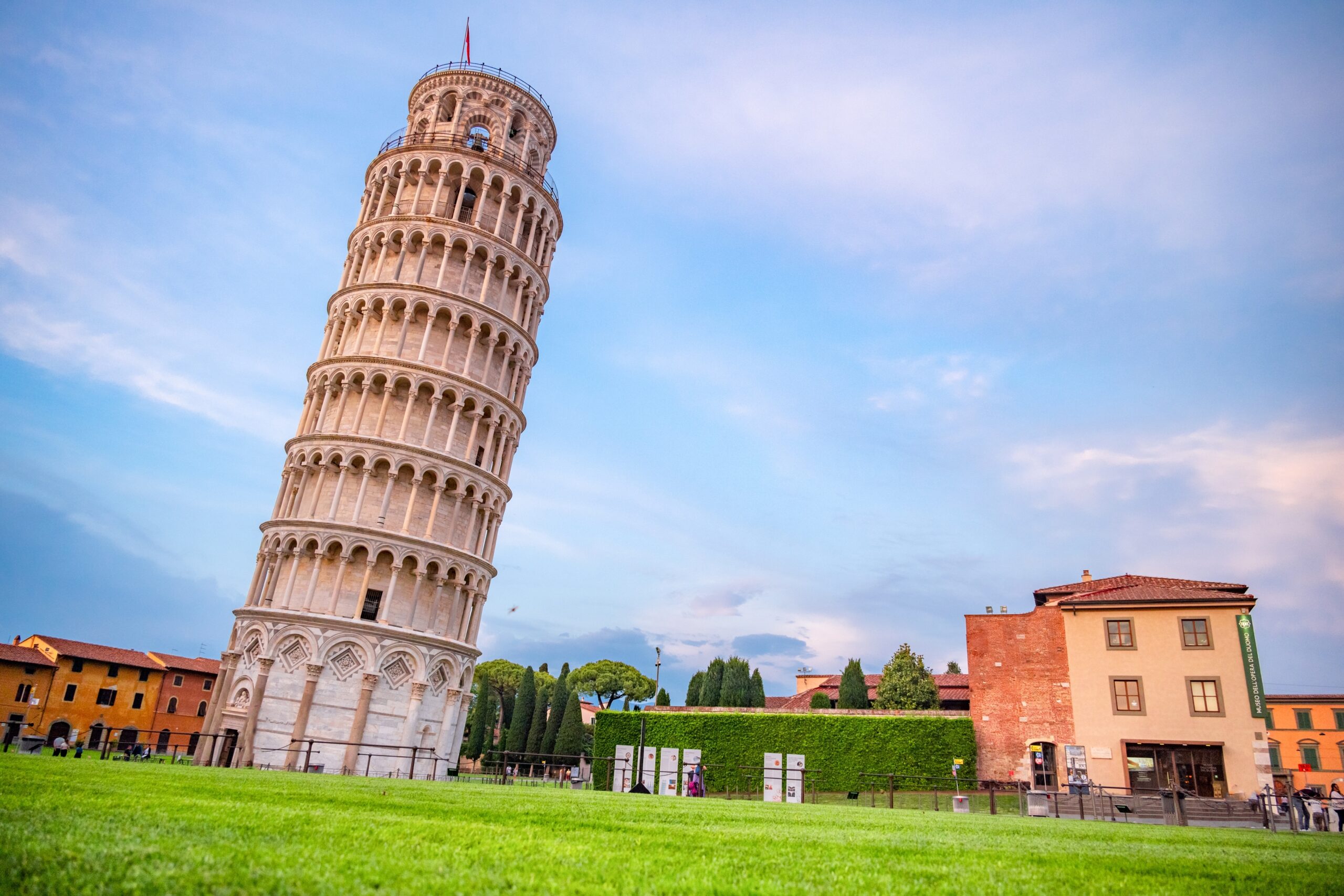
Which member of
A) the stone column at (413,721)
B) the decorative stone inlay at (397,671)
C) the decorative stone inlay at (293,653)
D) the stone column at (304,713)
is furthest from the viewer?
the decorative stone inlay at (397,671)

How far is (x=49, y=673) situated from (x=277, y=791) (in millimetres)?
67359

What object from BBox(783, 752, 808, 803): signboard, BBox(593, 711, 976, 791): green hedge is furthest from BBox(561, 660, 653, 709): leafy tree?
BBox(783, 752, 808, 803): signboard

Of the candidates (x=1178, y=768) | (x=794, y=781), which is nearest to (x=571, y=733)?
(x=794, y=781)

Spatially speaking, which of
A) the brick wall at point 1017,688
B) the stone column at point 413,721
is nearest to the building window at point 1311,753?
the brick wall at point 1017,688

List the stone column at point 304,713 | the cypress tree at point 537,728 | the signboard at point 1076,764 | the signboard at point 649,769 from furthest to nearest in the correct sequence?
the cypress tree at point 537,728 < the stone column at point 304,713 < the signboard at point 1076,764 < the signboard at point 649,769

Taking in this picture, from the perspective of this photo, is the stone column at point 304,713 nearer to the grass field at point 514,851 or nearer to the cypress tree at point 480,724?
the grass field at point 514,851

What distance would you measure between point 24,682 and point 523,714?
124 feet

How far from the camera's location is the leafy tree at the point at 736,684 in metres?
54.3

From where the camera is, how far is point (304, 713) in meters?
33.6

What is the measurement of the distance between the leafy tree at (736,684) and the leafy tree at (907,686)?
10581 millimetres

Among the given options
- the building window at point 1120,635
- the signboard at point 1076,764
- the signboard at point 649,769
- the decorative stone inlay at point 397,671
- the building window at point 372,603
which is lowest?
the signboard at point 649,769

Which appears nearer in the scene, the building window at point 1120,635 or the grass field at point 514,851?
the grass field at point 514,851

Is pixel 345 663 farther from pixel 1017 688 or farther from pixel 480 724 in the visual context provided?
pixel 480 724

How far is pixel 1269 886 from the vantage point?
20.7 ft
